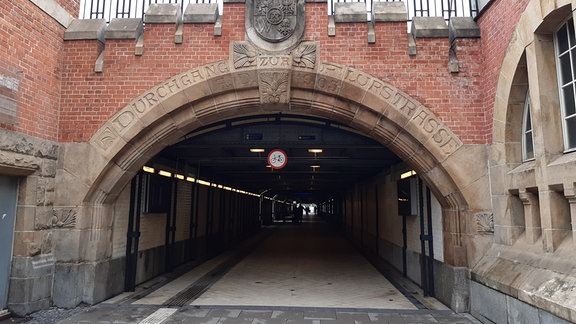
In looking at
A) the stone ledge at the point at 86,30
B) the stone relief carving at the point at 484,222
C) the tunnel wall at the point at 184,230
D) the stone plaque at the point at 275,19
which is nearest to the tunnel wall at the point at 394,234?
the stone relief carving at the point at 484,222

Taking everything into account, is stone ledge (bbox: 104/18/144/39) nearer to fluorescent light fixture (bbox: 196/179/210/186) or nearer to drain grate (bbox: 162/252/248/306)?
drain grate (bbox: 162/252/248/306)

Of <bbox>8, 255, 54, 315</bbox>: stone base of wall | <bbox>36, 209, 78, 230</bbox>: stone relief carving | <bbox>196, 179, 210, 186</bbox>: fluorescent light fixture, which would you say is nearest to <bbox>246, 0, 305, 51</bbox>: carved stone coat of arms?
<bbox>36, 209, 78, 230</bbox>: stone relief carving

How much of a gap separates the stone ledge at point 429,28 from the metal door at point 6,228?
7529 mm

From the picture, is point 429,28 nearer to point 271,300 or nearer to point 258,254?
A: point 271,300

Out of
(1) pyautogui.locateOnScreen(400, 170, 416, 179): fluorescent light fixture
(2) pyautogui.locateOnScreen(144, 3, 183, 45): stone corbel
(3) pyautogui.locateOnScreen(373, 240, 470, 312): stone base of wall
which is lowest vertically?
(3) pyautogui.locateOnScreen(373, 240, 470, 312): stone base of wall

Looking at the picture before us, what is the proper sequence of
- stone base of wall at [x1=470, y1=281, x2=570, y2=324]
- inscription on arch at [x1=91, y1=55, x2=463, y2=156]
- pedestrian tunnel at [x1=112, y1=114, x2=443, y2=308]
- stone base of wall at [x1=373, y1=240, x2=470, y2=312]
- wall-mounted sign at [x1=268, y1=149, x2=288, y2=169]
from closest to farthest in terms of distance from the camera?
stone base of wall at [x1=470, y1=281, x2=570, y2=324]
stone base of wall at [x1=373, y1=240, x2=470, y2=312]
inscription on arch at [x1=91, y1=55, x2=463, y2=156]
pedestrian tunnel at [x1=112, y1=114, x2=443, y2=308]
wall-mounted sign at [x1=268, y1=149, x2=288, y2=169]

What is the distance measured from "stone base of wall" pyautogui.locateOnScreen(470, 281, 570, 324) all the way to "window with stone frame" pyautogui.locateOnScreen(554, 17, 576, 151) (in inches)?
81.6

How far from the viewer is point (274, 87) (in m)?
6.93

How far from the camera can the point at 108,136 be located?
22.7 feet

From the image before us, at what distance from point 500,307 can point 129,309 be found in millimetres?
5962

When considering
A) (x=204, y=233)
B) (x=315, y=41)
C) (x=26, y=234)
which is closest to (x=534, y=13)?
(x=315, y=41)

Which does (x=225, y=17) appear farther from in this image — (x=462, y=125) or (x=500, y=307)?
(x=500, y=307)

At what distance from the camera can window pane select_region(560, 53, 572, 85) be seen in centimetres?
486

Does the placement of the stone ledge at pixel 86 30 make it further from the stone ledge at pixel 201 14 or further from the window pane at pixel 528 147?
the window pane at pixel 528 147
